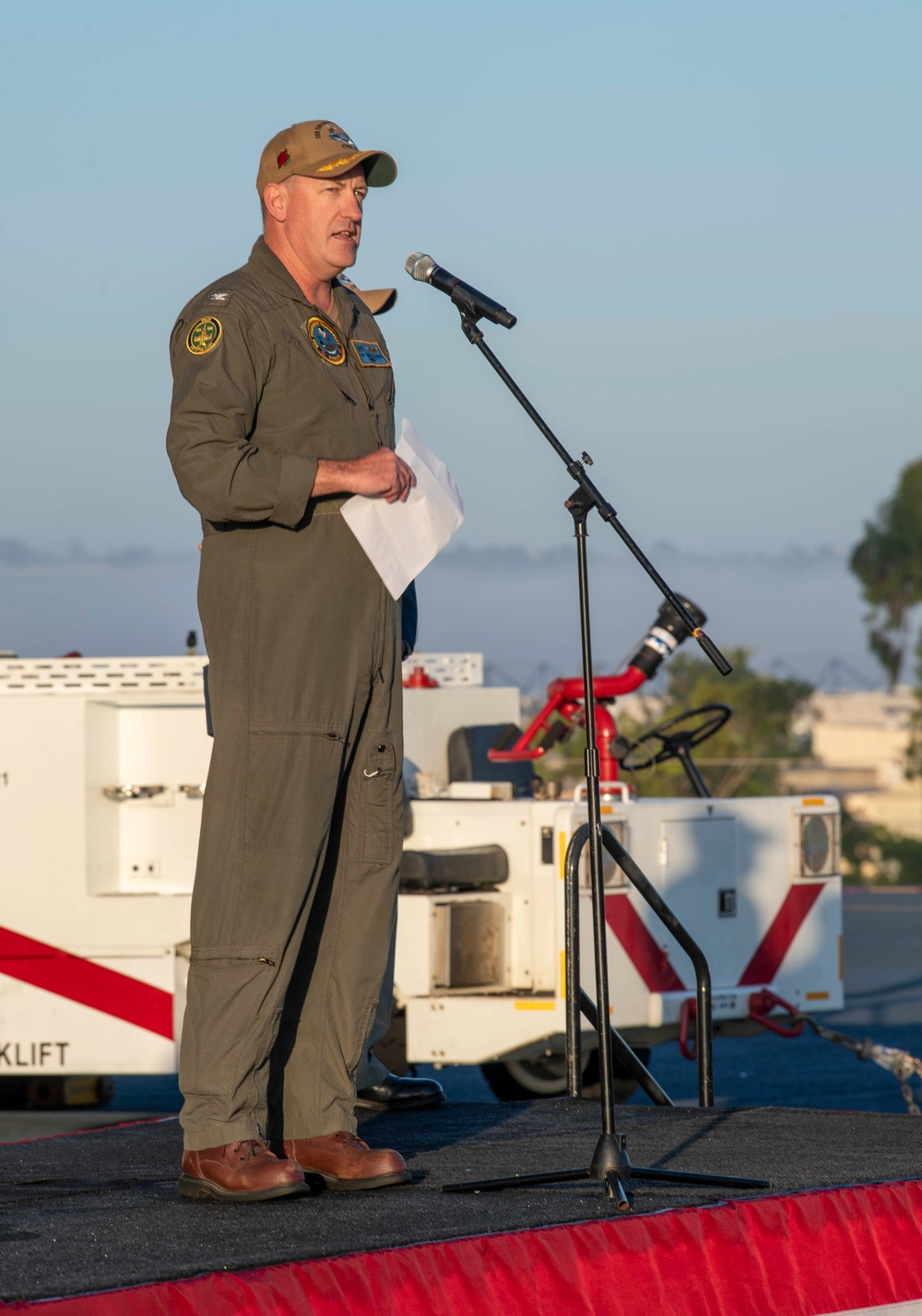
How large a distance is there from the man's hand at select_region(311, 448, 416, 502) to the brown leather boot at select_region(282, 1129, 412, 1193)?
1.33m

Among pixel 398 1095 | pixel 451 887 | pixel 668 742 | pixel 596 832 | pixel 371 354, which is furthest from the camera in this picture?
pixel 668 742

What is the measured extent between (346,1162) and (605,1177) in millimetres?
541

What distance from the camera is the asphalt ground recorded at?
890cm

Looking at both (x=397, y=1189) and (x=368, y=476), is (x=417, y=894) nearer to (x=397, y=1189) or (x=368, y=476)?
(x=397, y=1189)

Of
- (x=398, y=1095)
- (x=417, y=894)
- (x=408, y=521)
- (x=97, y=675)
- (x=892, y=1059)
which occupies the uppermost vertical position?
(x=408, y=521)

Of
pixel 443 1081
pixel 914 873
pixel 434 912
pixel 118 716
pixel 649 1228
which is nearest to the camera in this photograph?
pixel 649 1228

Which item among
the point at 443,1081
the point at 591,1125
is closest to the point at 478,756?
the point at 443,1081

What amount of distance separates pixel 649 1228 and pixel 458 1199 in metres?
0.40

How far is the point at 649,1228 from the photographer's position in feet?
11.6

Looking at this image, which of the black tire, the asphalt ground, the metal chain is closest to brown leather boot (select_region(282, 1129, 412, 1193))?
the metal chain

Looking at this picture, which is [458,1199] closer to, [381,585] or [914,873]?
[381,585]

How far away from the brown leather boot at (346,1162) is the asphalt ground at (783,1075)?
345cm

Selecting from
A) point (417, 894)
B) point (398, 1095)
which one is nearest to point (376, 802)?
point (398, 1095)

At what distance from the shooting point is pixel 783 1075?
10.6 meters
